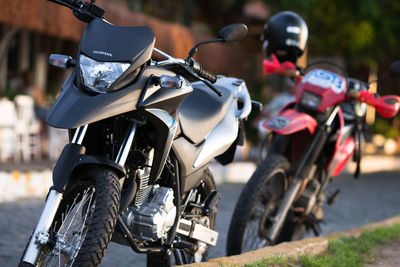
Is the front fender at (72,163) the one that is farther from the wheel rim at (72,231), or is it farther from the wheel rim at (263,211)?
the wheel rim at (263,211)

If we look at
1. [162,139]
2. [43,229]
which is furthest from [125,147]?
[43,229]

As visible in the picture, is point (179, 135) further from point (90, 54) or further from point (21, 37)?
point (21, 37)

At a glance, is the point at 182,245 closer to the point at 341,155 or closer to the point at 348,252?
the point at 348,252

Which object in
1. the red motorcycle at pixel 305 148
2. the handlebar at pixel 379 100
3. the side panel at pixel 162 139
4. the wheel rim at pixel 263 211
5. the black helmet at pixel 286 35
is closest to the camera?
the side panel at pixel 162 139

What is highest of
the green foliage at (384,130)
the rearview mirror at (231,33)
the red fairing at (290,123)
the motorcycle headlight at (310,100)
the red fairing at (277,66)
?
the rearview mirror at (231,33)

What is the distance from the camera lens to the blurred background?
41.9 ft

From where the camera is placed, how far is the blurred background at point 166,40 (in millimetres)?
12758

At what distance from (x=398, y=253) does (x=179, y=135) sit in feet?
6.80

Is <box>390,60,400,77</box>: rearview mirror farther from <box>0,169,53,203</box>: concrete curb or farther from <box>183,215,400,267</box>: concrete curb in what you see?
<box>0,169,53,203</box>: concrete curb

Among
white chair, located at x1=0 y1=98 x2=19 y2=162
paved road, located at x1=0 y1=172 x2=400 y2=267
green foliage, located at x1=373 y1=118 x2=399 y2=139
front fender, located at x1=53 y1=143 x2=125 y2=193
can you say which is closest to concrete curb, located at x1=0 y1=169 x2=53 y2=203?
paved road, located at x1=0 y1=172 x2=400 y2=267

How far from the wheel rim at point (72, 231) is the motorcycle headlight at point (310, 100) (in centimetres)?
259

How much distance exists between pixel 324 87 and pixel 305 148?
0.47 m

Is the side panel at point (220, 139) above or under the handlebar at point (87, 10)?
under

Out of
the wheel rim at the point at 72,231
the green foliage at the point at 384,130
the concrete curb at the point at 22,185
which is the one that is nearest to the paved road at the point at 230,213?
the concrete curb at the point at 22,185
